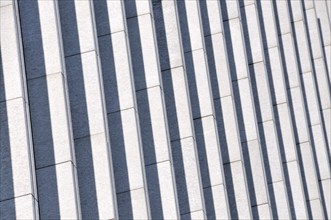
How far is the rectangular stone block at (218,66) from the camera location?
2825 centimetres

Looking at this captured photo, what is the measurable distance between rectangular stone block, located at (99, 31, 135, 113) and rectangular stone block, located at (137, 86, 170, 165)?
4.06 ft

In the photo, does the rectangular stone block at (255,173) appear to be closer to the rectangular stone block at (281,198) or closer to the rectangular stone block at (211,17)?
the rectangular stone block at (281,198)

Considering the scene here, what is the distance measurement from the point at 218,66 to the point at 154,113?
576 centimetres

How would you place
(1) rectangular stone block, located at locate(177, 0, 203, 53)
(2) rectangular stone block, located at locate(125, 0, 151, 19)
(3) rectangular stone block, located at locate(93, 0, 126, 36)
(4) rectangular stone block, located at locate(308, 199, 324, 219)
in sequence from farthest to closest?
(4) rectangular stone block, located at locate(308, 199, 324, 219) → (1) rectangular stone block, located at locate(177, 0, 203, 53) → (2) rectangular stone block, located at locate(125, 0, 151, 19) → (3) rectangular stone block, located at locate(93, 0, 126, 36)

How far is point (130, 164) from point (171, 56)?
4.76 meters

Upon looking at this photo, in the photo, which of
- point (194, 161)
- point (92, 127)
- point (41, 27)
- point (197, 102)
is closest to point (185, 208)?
point (194, 161)

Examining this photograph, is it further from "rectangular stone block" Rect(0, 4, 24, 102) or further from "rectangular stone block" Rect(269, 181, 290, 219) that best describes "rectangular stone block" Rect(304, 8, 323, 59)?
"rectangular stone block" Rect(0, 4, 24, 102)

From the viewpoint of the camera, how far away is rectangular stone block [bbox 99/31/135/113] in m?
21.8

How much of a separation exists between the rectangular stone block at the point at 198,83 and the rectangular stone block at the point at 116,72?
4314 millimetres

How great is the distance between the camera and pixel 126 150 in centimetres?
2145

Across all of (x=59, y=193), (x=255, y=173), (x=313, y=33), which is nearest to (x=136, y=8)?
(x=59, y=193)

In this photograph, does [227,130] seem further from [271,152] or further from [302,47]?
[302,47]

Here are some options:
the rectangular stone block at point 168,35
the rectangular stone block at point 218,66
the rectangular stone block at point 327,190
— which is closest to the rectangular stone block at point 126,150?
the rectangular stone block at point 168,35

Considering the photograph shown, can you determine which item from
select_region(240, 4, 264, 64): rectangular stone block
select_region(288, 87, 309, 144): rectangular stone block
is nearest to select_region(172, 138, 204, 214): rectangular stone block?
select_region(240, 4, 264, 64): rectangular stone block
